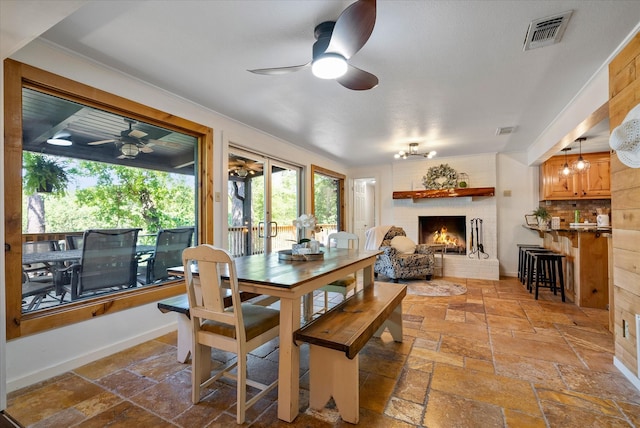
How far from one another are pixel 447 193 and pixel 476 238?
1.04m

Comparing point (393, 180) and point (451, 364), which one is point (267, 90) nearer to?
point (451, 364)

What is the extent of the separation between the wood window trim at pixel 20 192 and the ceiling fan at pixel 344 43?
1.44 m

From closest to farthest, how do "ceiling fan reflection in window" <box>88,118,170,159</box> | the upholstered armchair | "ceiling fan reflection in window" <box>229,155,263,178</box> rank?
"ceiling fan reflection in window" <box>88,118,170,159</box>, "ceiling fan reflection in window" <box>229,155,263,178</box>, the upholstered armchair

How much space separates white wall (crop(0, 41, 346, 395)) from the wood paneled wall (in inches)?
141

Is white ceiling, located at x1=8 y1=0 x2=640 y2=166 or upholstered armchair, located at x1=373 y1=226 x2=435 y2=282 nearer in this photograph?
white ceiling, located at x1=8 y1=0 x2=640 y2=166

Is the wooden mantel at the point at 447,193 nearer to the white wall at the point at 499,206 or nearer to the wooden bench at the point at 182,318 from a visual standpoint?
the white wall at the point at 499,206

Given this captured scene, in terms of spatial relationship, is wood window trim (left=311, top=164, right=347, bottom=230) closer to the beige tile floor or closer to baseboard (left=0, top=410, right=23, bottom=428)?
the beige tile floor

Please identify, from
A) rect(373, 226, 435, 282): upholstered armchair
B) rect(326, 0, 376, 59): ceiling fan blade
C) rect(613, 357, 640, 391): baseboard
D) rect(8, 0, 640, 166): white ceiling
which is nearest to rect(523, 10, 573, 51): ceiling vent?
rect(8, 0, 640, 166): white ceiling

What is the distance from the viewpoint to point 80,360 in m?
2.19

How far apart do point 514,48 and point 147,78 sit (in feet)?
9.82

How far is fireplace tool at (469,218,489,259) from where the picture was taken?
5488mm

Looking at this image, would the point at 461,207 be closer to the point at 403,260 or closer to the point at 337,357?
the point at 403,260

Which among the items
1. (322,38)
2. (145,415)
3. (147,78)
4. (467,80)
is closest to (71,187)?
(147,78)

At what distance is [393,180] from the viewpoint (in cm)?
636
